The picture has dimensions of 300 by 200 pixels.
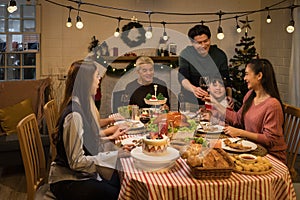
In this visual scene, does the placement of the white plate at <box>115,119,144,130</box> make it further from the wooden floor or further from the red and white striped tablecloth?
the wooden floor

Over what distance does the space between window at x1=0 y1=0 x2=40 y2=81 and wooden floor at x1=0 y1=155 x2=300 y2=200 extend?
5.96ft

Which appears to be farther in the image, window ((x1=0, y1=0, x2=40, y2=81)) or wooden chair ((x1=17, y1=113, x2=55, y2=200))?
window ((x1=0, y1=0, x2=40, y2=81))

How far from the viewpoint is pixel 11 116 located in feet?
12.8

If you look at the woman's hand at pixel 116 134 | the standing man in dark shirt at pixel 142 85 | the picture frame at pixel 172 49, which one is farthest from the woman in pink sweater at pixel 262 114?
the picture frame at pixel 172 49

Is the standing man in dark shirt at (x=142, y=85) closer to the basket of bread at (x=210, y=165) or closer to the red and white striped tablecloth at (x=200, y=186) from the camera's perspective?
the basket of bread at (x=210, y=165)

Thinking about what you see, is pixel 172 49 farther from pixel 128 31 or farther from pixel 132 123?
pixel 132 123

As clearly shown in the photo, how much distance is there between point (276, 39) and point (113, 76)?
2.60 metres

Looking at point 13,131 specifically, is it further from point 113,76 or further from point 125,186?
point 125,186

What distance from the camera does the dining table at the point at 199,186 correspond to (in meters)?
1.52

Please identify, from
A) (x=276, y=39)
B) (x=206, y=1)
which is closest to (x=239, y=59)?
(x=276, y=39)

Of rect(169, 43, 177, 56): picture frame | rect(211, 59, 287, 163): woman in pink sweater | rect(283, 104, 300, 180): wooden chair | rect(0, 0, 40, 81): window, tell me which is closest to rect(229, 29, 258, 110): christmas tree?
rect(169, 43, 177, 56): picture frame

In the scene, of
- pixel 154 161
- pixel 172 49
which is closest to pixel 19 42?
pixel 172 49

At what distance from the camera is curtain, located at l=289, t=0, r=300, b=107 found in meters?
4.57

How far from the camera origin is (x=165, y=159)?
1.70 m
